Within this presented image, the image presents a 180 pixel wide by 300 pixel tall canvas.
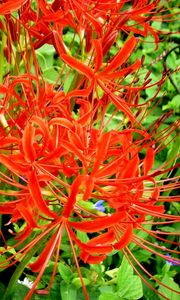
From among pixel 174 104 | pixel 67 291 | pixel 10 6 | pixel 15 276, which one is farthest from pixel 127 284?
pixel 174 104

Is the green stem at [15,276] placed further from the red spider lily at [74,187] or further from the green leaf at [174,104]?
the green leaf at [174,104]

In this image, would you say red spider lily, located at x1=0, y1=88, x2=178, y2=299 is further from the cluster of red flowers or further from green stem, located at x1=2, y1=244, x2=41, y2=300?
green stem, located at x1=2, y1=244, x2=41, y2=300

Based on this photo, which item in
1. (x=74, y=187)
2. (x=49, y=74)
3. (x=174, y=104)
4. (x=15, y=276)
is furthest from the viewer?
(x=174, y=104)

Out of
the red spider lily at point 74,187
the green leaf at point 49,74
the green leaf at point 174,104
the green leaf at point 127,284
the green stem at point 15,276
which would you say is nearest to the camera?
the red spider lily at point 74,187

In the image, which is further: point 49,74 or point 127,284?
point 49,74

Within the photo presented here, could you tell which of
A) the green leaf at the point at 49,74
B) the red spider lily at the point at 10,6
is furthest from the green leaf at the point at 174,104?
the red spider lily at the point at 10,6

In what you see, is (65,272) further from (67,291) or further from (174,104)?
(174,104)

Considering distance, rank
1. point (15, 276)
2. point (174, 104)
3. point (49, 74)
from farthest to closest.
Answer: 1. point (174, 104)
2. point (49, 74)
3. point (15, 276)

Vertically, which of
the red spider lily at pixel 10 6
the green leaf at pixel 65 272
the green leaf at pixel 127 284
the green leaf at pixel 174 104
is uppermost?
the red spider lily at pixel 10 6
